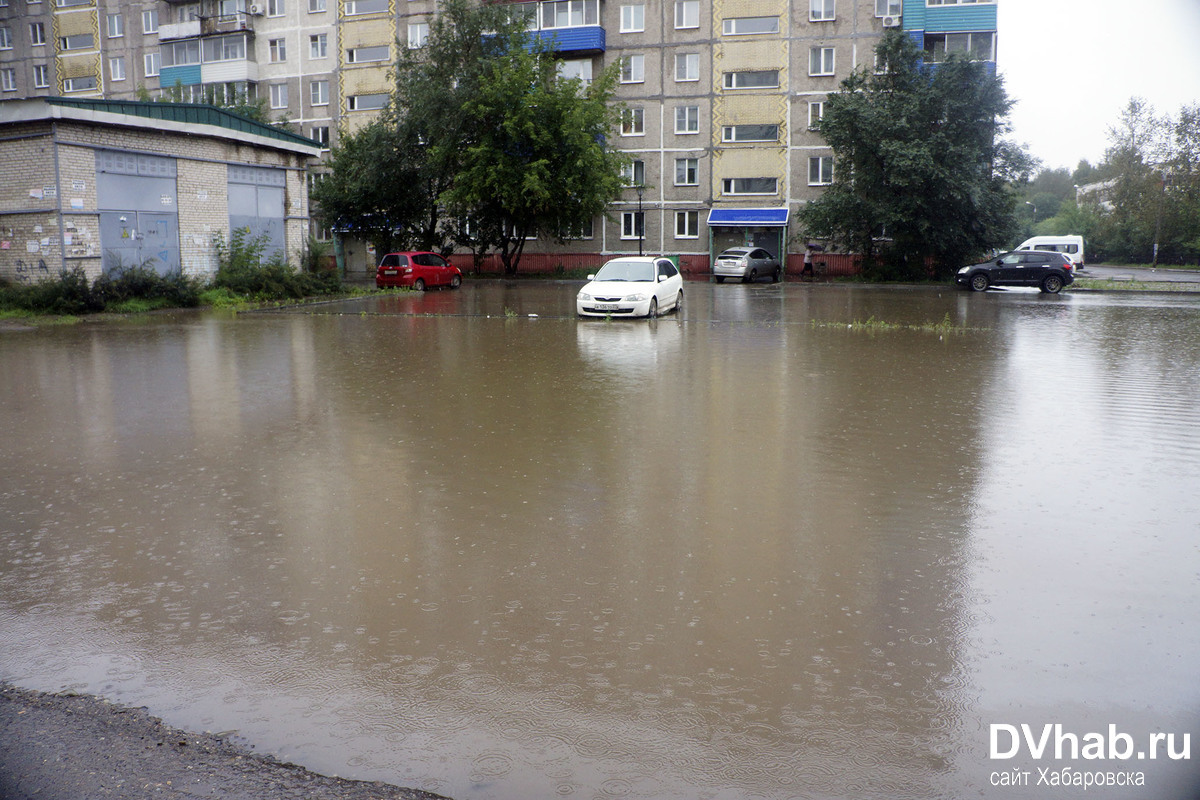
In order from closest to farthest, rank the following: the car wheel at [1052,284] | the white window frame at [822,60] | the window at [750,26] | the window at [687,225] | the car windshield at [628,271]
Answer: the car windshield at [628,271]
the car wheel at [1052,284]
the white window frame at [822,60]
the window at [750,26]
the window at [687,225]

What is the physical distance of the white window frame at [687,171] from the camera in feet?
167

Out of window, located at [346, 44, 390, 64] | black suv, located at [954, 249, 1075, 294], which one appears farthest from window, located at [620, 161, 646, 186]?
black suv, located at [954, 249, 1075, 294]

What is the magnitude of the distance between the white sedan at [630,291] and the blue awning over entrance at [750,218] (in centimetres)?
2615

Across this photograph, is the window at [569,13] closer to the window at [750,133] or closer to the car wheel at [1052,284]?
the window at [750,133]

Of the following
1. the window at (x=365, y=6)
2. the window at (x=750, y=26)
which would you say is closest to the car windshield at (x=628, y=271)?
the window at (x=750, y=26)

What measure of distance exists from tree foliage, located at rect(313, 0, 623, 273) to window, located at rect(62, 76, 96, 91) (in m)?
27.5

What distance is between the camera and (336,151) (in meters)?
48.2

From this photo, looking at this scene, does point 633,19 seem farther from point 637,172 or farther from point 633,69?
point 637,172

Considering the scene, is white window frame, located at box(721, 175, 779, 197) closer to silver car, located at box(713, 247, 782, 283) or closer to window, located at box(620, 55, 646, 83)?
silver car, located at box(713, 247, 782, 283)

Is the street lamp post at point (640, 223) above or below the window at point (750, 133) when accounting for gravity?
below

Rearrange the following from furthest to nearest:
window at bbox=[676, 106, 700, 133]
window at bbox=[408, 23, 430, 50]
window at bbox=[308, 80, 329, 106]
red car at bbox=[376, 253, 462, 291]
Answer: window at bbox=[308, 80, 329, 106] < window at bbox=[408, 23, 430, 50] < window at bbox=[676, 106, 700, 133] < red car at bbox=[376, 253, 462, 291]

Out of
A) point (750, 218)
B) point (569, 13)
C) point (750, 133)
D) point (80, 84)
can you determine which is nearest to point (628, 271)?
point (750, 218)

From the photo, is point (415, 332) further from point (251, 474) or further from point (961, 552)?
point (961, 552)

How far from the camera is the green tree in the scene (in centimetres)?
4044
